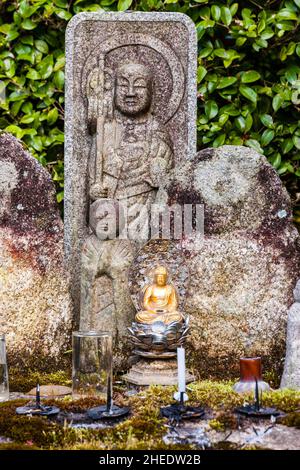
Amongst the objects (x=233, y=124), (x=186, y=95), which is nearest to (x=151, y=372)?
(x=186, y=95)

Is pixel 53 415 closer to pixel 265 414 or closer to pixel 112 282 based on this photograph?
pixel 265 414

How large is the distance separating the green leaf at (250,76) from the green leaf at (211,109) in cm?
26

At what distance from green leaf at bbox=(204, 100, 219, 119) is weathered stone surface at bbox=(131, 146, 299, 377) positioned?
50.9 inches

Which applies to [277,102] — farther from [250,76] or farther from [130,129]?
[130,129]

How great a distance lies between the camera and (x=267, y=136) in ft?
19.0

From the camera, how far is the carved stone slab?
16.8 feet

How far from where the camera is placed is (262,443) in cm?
323

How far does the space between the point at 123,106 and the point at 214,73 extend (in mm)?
1053

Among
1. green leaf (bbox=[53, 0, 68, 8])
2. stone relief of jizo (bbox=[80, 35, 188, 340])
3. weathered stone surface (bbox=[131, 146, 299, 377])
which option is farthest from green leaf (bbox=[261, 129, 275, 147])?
green leaf (bbox=[53, 0, 68, 8])

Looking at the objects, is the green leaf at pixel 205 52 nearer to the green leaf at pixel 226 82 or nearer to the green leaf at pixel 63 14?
the green leaf at pixel 226 82

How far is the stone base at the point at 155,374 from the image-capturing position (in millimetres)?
4152

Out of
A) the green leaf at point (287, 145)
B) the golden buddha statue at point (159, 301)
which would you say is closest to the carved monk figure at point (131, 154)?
the golden buddha statue at point (159, 301)

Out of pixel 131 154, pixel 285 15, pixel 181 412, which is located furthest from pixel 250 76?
pixel 181 412

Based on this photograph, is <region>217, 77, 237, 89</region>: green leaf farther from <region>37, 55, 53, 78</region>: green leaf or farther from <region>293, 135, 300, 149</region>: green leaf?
<region>37, 55, 53, 78</region>: green leaf
